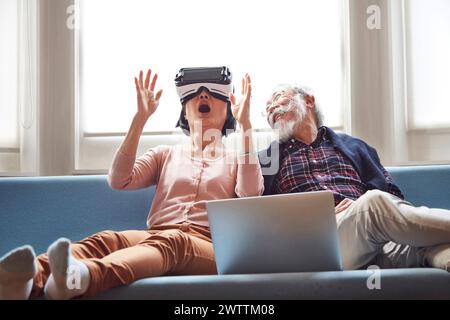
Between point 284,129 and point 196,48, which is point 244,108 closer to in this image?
point 284,129

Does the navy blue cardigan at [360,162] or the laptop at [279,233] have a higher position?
the navy blue cardigan at [360,162]

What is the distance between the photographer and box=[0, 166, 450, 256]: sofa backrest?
1994mm

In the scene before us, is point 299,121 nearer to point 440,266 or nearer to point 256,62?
point 256,62

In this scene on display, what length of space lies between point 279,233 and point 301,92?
790 millimetres

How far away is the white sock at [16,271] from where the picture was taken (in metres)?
1.22

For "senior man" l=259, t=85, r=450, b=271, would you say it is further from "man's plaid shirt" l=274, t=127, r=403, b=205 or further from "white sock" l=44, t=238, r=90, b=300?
"white sock" l=44, t=238, r=90, b=300

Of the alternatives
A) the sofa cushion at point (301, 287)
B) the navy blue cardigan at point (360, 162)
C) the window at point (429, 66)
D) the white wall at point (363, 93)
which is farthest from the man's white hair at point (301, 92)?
the sofa cushion at point (301, 287)

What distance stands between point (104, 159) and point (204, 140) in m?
0.59

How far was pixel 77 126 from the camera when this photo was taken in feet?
7.79

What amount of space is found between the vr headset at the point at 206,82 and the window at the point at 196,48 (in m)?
0.38

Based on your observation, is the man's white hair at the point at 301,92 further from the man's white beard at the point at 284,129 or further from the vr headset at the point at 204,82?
the vr headset at the point at 204,82

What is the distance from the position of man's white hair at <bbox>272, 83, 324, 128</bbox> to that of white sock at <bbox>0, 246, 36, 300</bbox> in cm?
109

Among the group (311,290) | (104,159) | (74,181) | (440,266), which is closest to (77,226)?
(74,181)
